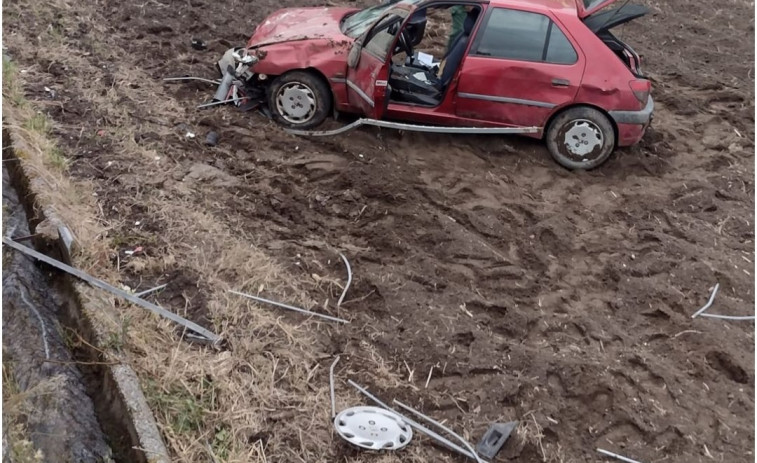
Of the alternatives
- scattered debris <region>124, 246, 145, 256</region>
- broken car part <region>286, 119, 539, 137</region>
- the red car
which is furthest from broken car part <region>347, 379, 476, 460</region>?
the red car

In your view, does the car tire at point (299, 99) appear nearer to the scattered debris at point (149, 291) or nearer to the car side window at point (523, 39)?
the car side window at point (523, 39)

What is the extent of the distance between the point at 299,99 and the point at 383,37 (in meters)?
1.01

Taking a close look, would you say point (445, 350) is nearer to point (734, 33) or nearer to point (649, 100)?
point (649, 100)

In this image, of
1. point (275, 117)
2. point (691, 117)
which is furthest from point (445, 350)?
point (691, 117)

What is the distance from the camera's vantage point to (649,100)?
6812mm

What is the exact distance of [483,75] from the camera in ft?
21.5

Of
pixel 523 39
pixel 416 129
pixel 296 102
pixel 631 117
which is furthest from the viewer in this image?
pixel 296 102

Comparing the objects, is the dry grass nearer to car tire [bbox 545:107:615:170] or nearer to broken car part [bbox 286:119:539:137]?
broken car part [bbox 286:119:539:137]

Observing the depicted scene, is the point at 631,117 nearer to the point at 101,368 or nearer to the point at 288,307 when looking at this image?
the point at 288,307

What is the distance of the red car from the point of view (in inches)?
256

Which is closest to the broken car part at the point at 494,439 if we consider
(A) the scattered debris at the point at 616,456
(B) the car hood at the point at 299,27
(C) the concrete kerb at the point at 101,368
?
(A) the scattered debris at the point at 616,456

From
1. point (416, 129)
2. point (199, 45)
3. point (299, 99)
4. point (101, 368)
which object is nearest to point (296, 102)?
point (299, 99)

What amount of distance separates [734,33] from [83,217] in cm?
955

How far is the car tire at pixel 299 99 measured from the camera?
678 cm
